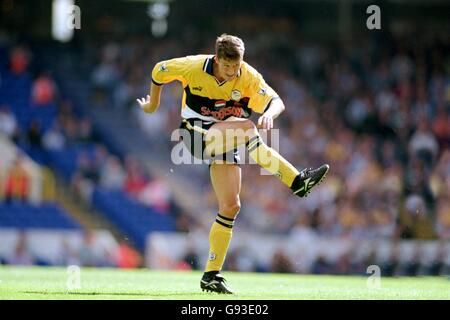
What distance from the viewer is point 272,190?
19344 millimetres

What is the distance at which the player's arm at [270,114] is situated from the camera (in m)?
8.02

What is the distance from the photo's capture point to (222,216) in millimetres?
8695

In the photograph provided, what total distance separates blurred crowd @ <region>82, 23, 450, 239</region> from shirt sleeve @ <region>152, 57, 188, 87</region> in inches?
378

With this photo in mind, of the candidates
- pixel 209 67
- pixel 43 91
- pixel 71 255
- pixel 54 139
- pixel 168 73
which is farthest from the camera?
pixel 43 91

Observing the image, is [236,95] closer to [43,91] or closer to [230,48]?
[230,48]

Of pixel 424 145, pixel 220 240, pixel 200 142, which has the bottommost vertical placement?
pixel 220 240

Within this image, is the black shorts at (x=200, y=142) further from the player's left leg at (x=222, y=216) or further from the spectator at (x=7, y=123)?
the spectator at (x=7, y=123)

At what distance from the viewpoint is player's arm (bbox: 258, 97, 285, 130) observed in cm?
802

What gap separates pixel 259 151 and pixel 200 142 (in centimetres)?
64

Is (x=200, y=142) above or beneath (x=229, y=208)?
above

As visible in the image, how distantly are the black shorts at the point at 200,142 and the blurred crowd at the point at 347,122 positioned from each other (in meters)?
9.36

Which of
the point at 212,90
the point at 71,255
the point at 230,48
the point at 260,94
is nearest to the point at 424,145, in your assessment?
the point at 71,255
